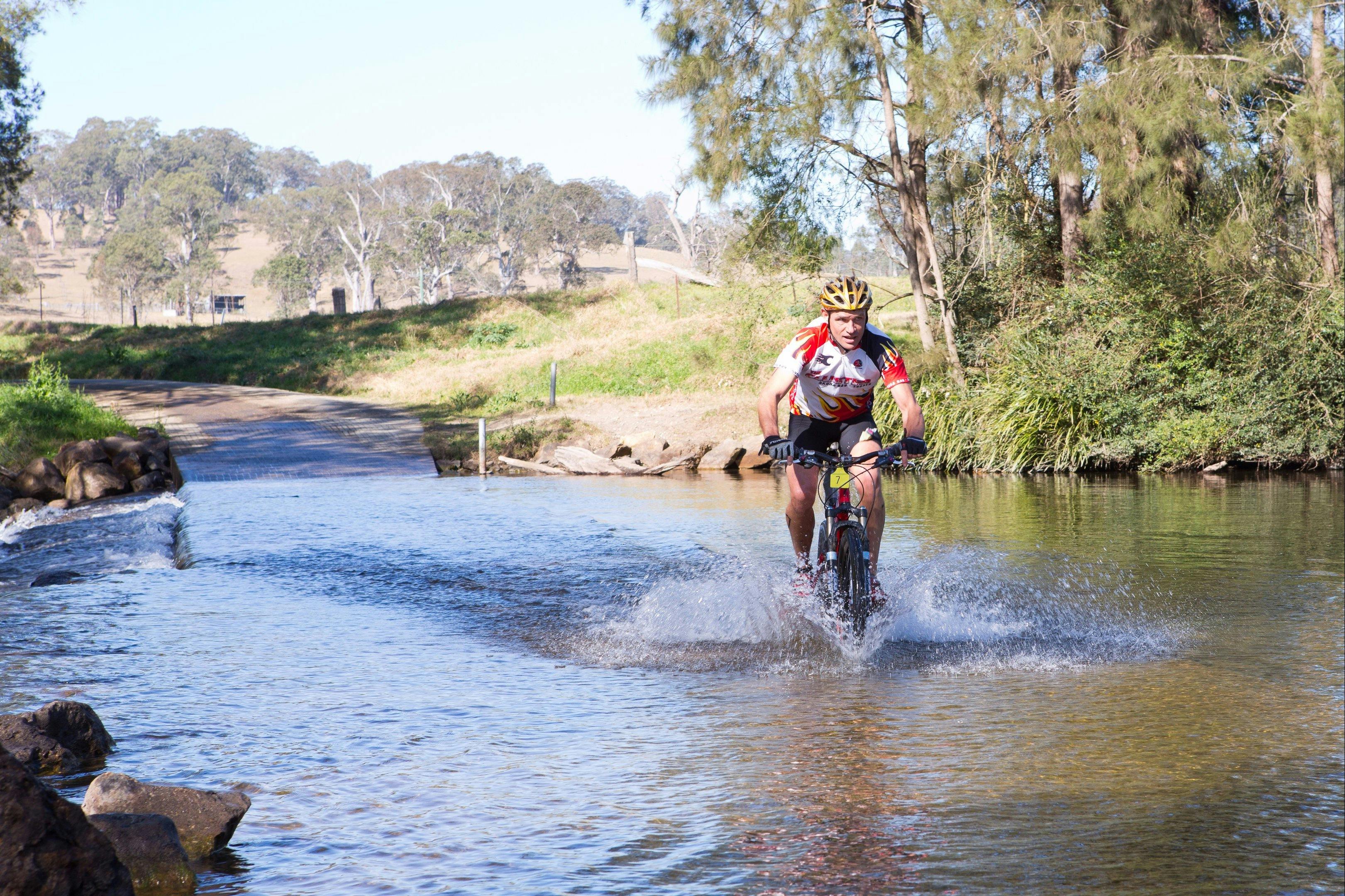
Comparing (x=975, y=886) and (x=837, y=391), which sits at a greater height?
(x=837, y=391)

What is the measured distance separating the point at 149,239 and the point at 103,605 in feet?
281

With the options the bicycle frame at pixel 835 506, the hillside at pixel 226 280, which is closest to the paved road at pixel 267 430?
the bicycle frame at pixel 835 506

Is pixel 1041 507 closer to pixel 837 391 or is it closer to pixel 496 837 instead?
pixel 837 391

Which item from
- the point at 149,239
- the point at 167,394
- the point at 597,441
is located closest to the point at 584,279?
the point at 149,239

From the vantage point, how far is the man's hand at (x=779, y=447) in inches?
263

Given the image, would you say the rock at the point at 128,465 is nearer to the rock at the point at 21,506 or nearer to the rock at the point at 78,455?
the rock at the point at 78,455

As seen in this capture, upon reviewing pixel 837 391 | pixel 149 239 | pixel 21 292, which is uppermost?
pixel 149 239

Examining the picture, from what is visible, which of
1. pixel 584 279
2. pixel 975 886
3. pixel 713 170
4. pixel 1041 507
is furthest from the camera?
pixel 584 279

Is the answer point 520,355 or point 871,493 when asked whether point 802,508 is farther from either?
point 520,355

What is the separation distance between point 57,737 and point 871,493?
420 cm

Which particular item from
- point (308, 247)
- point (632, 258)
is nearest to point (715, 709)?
point (632, 258)

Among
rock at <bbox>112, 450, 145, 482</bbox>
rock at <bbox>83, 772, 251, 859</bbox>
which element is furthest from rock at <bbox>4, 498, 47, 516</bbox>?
rock at <bbox>83, 772, 251, 859</bbox>

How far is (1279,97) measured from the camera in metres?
18.4

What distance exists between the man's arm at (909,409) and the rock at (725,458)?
582 inches
